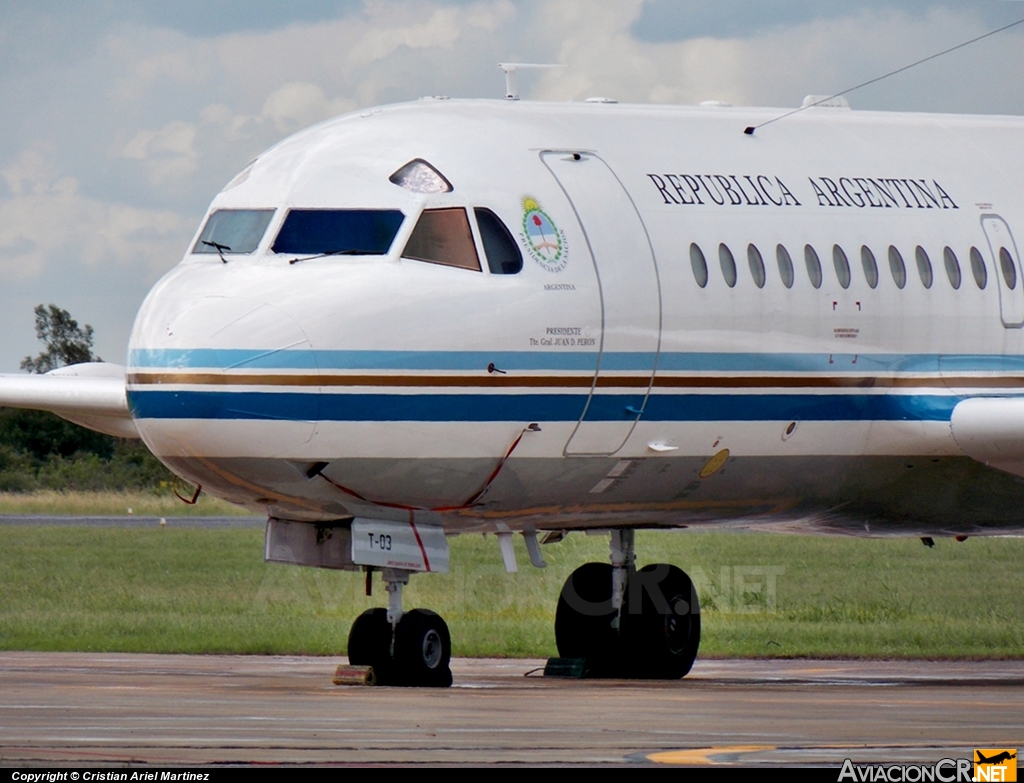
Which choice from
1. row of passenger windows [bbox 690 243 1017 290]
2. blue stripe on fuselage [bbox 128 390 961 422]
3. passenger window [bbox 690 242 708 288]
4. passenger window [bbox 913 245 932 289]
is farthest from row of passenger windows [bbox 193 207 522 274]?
passenger window [bbox 913 245 932 289]

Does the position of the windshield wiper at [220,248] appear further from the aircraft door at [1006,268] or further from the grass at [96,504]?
the grass at [96,504]

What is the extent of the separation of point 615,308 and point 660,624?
544cm

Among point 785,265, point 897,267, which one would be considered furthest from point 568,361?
point 897,267

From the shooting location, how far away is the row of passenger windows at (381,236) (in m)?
16.9

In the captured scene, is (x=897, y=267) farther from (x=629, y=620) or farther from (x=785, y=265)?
(x=629, y=620)

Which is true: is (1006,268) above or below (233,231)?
above

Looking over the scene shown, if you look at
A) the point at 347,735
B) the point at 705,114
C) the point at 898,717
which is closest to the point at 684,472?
the point at 705,114

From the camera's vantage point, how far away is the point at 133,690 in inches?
667

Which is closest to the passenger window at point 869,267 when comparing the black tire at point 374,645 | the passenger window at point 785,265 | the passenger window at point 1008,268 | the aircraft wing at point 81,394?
the passenger window at point 785,265

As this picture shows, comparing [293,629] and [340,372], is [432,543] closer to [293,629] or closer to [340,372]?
[340,372]

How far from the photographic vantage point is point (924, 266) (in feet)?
66.1

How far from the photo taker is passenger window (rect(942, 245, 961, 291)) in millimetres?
20344

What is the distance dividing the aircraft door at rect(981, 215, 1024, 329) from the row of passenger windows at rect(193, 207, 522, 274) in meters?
5.63

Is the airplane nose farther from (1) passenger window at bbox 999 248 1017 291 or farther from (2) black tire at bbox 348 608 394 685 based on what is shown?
(1) passenger window at bbox 999 248 1017 291
